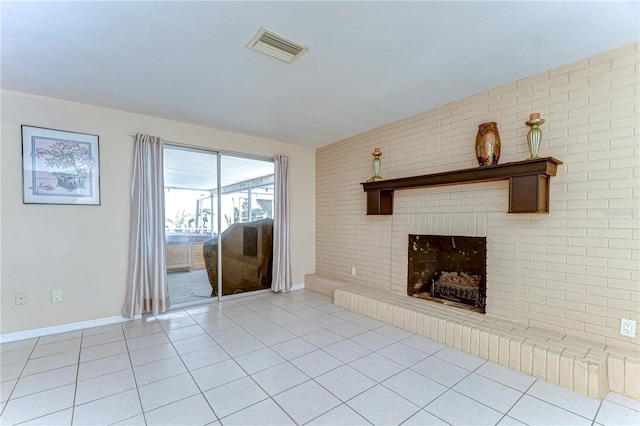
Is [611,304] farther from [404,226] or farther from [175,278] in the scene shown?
[175,278]

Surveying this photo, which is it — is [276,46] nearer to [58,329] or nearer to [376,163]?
[376,163]

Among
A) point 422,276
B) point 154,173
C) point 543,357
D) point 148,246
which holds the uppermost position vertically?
point 154,173

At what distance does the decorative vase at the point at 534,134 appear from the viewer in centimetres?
234

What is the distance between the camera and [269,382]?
209cm

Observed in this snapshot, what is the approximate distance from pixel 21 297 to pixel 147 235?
1.24 m

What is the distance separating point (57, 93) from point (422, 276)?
4.48m

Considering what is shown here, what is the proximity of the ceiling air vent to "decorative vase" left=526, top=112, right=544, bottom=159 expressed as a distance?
195cm

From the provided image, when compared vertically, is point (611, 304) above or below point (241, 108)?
Result: below

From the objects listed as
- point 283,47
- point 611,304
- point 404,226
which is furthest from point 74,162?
point 611,304

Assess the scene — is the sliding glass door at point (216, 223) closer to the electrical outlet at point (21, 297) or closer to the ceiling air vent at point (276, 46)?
the electrical outlet at point (21, 297)

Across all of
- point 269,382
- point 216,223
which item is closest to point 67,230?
point 216,223

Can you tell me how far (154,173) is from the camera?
356 cm

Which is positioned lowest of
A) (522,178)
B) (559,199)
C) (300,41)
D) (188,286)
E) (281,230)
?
(188,286)

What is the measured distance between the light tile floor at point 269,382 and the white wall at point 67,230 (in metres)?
0.32
